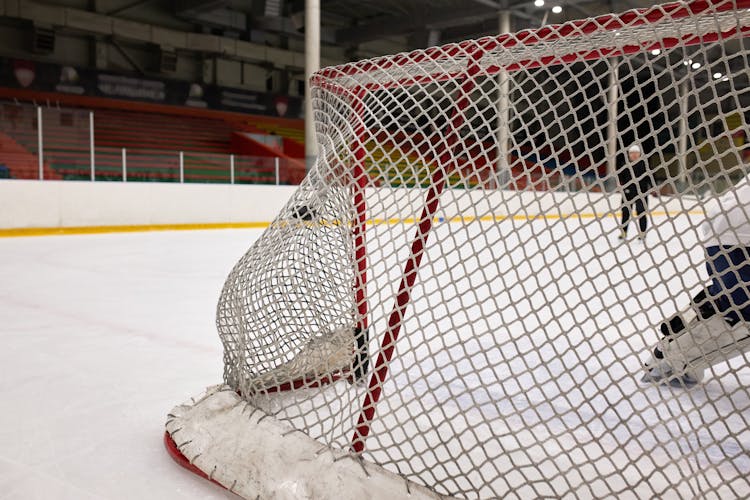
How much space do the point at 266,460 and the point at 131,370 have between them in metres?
0.78

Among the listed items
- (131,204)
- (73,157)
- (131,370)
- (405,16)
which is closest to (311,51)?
(131,204)

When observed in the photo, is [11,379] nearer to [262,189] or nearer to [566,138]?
[566,138]

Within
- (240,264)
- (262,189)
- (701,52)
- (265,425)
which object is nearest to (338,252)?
(240,264)

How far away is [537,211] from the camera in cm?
112

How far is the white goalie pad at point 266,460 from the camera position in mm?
965

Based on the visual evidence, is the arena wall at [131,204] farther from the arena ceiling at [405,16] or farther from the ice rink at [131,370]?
the arena ceiling at [405,16]

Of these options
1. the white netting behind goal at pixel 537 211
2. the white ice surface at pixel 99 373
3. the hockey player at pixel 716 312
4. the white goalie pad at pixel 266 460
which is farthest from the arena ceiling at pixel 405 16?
the white goalie pad at pixel 266 460

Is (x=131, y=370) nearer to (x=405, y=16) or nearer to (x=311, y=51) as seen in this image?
(x=311, y=51)

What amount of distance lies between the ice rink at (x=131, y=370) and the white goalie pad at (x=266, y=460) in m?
0.04

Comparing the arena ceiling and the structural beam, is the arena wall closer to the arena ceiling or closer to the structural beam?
the structural beam

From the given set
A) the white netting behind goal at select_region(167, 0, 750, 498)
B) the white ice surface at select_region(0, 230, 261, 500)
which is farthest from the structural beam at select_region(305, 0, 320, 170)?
the white netting behind goal at select_region(167, 0, 750, 498)

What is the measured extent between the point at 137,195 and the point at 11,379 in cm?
547

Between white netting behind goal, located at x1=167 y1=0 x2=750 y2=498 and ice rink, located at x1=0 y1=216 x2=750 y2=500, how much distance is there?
0.09 ft

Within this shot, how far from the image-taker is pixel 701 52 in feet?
2.77
